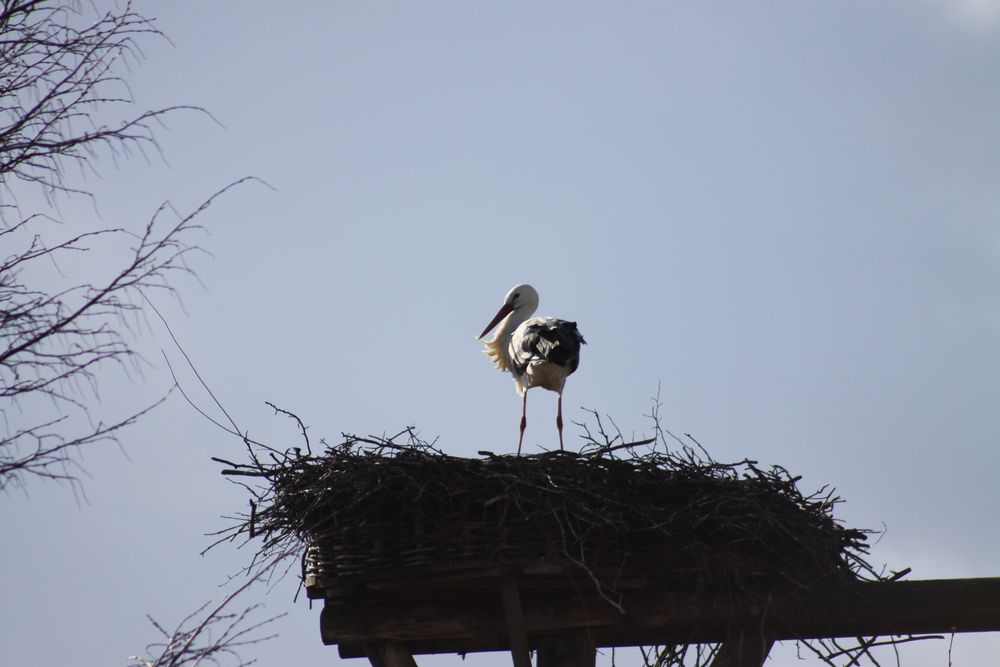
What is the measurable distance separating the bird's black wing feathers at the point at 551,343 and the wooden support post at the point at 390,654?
350cm

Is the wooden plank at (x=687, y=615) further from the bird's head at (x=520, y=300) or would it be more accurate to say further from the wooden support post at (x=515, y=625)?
the bird's head at (x=520, y=300)

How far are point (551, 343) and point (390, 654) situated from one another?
11.7 ft

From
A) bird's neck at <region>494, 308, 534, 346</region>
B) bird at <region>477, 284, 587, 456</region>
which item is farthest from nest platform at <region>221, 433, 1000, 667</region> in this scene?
bird's neck at <region>494, 308, 534, 346</region>

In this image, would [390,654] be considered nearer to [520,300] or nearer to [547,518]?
[547,518]

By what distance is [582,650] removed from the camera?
5.07 meters

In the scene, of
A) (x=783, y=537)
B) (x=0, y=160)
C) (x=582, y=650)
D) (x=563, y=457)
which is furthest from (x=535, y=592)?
(x=0, y=160)

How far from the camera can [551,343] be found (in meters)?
8.32

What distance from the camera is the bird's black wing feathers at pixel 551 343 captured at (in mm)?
8305

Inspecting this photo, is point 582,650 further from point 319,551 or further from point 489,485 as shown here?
point 319,551

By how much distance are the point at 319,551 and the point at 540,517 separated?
931 mm

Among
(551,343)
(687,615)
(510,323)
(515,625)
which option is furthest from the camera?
(510,323)

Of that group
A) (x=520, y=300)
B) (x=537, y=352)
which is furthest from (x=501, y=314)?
(x=537, y=352)

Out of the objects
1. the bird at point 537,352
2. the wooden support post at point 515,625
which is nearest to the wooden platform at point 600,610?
the wooden support post at point 515,625

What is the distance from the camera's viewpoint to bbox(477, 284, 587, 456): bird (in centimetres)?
834
